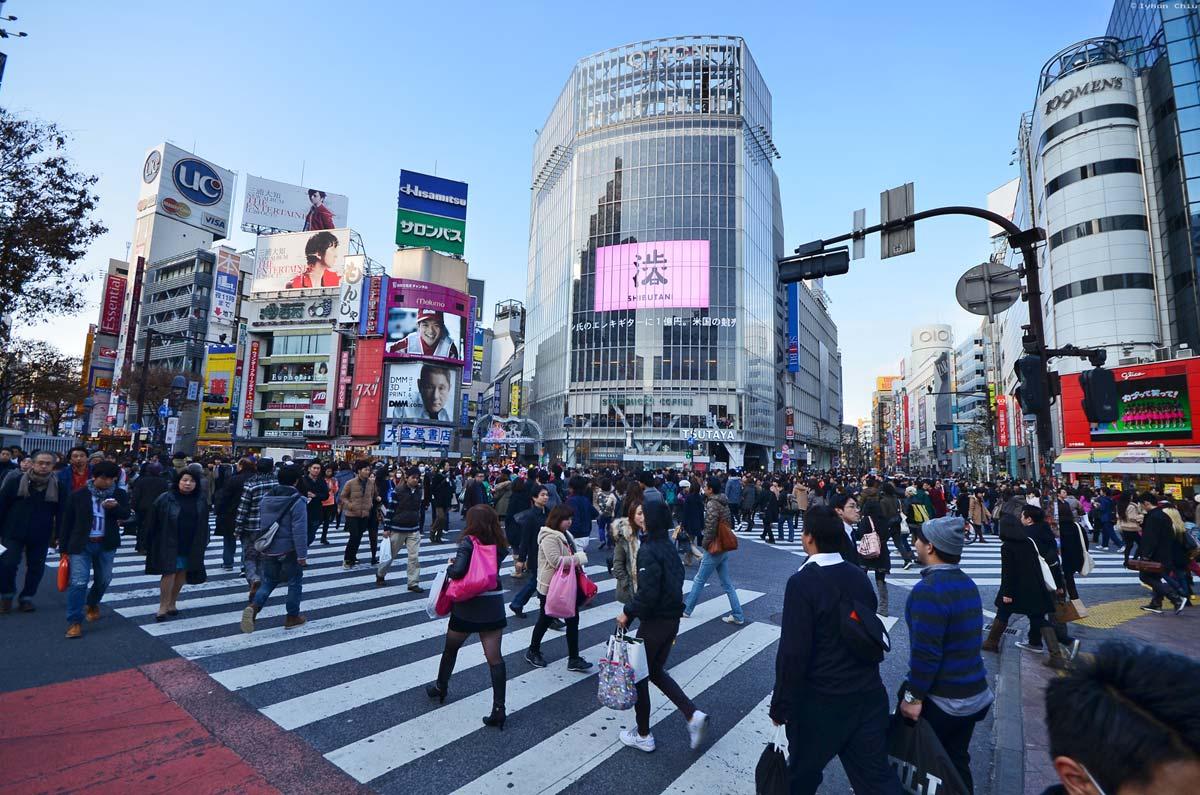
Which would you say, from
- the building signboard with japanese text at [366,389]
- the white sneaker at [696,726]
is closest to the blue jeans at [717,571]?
the white sneaker at [696,726]

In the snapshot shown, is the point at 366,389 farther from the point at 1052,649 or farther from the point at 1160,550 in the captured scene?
the point at 1052,649

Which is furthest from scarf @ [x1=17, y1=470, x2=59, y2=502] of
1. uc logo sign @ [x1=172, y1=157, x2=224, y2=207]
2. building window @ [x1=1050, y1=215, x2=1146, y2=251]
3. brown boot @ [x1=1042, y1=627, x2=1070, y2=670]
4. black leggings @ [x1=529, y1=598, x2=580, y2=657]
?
uc logo sign @ [x1=172, y1=157, x2=224, y2=207]

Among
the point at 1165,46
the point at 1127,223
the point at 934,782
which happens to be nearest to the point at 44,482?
the point at 934,782

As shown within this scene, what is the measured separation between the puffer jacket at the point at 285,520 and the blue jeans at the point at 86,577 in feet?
6.26

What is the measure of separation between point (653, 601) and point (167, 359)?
7697 centimetres

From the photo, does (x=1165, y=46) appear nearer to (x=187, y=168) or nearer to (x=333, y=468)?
(x=333, y=468)

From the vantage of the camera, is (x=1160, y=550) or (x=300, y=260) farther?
(x=300, y=260)

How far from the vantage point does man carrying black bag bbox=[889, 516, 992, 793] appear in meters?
3.18

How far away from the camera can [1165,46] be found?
109 ft

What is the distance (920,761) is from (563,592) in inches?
135

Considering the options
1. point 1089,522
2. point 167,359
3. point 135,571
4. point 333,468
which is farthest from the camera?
point 167,359

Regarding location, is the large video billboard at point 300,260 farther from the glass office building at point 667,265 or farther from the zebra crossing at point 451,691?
the zebra crossing at point 451,691

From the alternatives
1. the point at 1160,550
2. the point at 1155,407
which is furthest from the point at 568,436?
the point at 1160,550

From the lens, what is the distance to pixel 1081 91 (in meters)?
36.1
